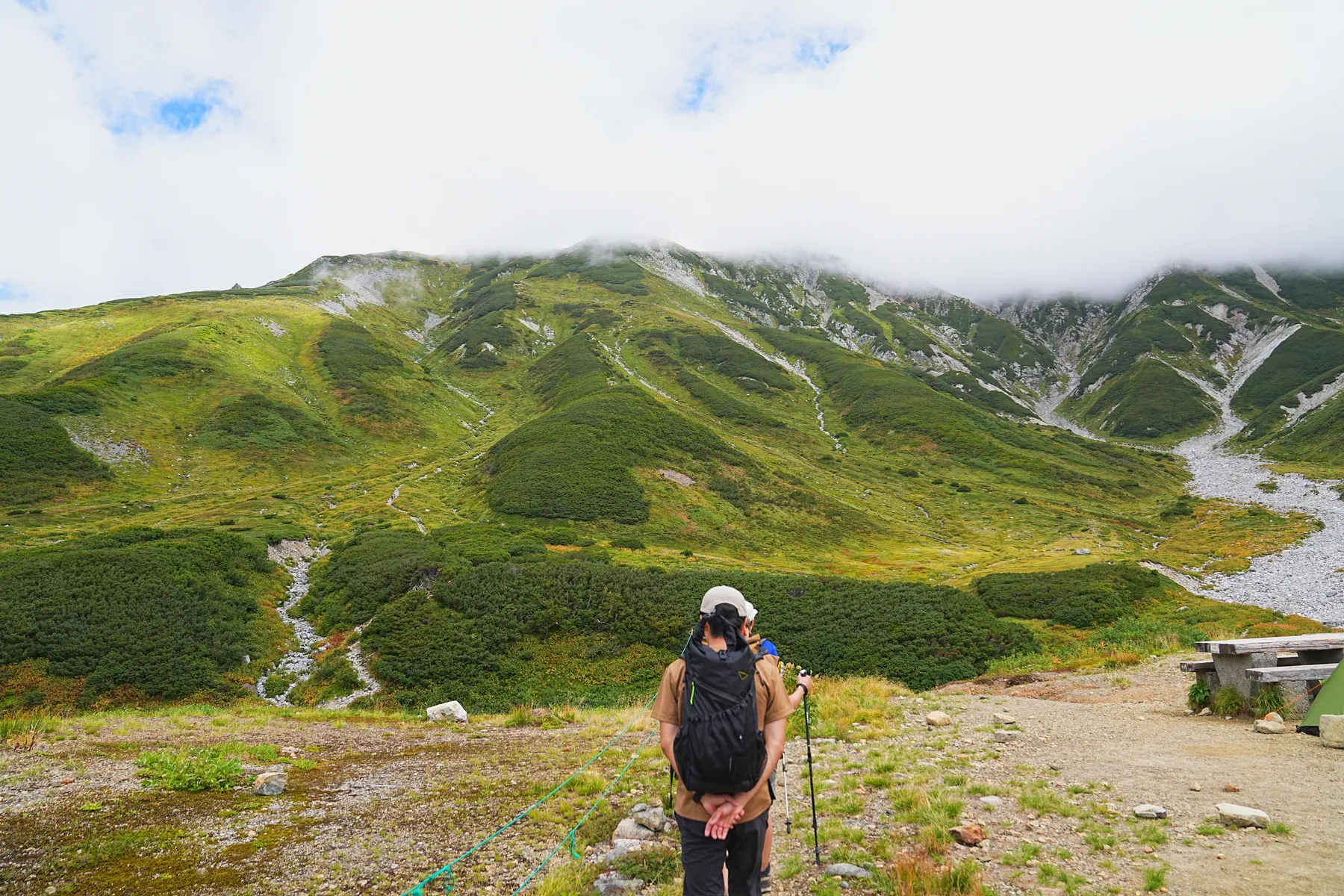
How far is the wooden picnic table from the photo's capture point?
12219 millimetres

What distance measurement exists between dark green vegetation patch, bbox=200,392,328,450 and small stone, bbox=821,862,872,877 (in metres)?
81.9

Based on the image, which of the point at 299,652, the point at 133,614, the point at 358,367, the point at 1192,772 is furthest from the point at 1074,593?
the point at 358,367

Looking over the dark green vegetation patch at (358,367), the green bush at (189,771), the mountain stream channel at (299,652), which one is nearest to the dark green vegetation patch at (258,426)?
the dark green vegetation patch at (358,367)

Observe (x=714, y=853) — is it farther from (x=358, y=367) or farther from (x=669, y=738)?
(x=358, y=367)

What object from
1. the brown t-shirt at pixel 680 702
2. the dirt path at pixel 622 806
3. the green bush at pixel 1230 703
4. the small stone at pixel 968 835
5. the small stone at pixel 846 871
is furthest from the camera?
the green bush at pixel 1230 703

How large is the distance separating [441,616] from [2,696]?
14.3 metres

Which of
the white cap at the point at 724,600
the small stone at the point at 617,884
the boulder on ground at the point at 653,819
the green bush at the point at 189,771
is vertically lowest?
the boulder on ground at the point at 653,819

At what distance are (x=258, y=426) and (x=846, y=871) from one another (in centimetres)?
8749

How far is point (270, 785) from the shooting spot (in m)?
9.76

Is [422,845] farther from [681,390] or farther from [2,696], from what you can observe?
[681,390]

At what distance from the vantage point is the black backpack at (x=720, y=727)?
4215 millimetres

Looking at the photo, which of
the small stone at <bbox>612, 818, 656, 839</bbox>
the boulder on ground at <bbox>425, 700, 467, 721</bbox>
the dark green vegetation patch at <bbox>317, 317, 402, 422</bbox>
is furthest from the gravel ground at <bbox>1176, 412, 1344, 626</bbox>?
the dark green vegetation patch at <bbox>317, 317, 402, 422</bbox>

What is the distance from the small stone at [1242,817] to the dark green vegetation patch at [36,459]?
73.7m

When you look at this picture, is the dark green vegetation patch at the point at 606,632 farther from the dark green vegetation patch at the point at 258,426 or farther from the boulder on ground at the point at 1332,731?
the dark green vegetation patch at the point at 258,426
